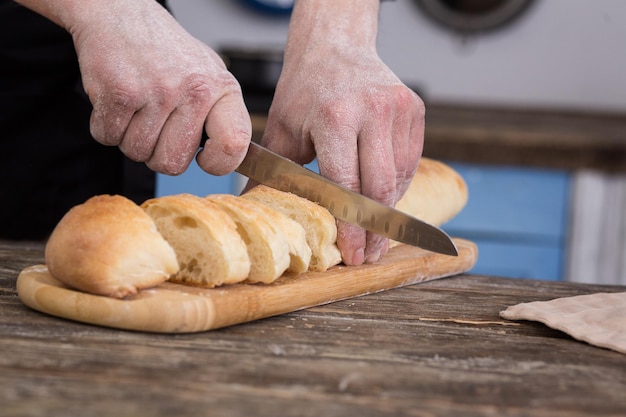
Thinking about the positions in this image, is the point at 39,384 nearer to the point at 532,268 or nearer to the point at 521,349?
the point at 521,349

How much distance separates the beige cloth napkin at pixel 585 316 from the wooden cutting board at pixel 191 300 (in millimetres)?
274

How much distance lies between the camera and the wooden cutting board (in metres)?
1.08

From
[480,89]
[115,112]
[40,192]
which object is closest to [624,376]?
[115,112]

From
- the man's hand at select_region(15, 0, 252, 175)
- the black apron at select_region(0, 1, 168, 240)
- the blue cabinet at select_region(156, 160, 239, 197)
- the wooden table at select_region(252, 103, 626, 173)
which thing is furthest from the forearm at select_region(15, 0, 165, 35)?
the blue cabinet at select_region(156, 160, 239, 197)

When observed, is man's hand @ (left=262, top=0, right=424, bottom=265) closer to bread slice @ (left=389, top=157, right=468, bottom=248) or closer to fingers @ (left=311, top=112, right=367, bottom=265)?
fingers @ (left=311, top=112, right=367, bottom=265)

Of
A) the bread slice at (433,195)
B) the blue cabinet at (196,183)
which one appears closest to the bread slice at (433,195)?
the bread slice at (433,195)

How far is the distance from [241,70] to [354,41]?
1.80 m

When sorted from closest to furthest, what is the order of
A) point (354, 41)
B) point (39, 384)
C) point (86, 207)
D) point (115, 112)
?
point (39, 384) → point (86, 207) → point (115, 112) → point (354, 41)

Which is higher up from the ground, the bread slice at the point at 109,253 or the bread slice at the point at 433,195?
the bread slice at the point at 433,195

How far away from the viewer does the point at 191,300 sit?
1101 millimetres

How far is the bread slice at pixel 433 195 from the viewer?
176 centimetres

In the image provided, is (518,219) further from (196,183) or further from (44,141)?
(44,141)

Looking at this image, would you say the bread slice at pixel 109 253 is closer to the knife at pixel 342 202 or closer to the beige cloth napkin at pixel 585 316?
the knife at pixel 342 202

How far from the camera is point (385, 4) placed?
4086mm
